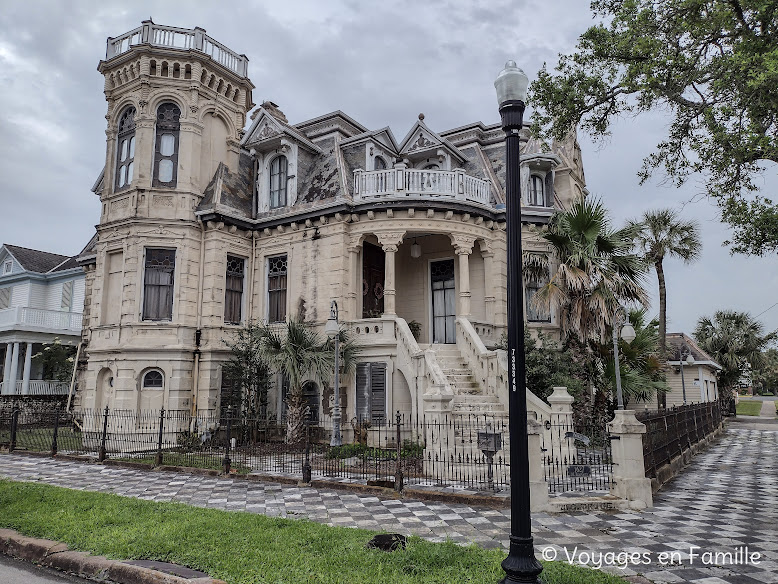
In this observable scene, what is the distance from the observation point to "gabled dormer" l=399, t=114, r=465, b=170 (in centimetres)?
2020

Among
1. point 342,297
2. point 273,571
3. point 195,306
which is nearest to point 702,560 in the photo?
point 273,571

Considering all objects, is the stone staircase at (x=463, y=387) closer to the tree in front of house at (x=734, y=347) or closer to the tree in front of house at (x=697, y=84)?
the tree in front of house at (x=697, y=84)

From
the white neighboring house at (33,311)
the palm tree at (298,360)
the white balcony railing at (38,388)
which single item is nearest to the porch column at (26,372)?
the white neighboring house at (33,311)

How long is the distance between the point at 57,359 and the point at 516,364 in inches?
1209

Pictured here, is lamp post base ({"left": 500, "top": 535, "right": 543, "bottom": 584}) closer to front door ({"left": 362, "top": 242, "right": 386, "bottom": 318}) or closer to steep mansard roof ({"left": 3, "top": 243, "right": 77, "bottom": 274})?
front door ({"left": 362, "top": 242, "right": 386, "bottom": 318})

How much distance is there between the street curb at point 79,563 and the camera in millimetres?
5570

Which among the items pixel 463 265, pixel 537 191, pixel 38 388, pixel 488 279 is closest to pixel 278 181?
pixel 463 265

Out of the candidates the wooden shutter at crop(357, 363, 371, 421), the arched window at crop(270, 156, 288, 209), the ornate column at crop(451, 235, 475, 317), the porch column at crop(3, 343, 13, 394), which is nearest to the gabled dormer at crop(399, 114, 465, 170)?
the ornate column at crop(451, 235, 475, 317)

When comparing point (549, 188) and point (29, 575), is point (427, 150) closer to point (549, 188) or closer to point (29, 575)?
point (549, 188)

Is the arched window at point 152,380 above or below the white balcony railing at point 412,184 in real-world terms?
below

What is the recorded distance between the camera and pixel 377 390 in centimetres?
1689

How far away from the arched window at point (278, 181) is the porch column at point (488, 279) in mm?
7728

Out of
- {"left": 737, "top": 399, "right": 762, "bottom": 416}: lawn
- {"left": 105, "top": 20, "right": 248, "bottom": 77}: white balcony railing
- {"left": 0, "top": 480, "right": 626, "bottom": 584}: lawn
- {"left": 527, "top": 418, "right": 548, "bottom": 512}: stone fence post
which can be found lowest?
{"left": 737, "top": 399, "right": 762, "bottom": 416}: lawn

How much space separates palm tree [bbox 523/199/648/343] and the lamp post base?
1221cm
